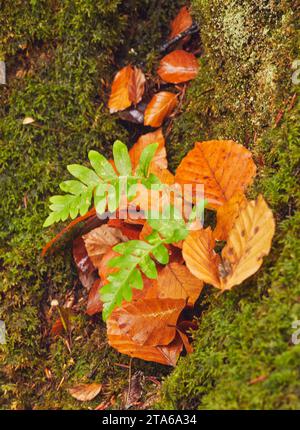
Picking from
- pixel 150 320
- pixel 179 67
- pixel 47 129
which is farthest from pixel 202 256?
pixel 179 67

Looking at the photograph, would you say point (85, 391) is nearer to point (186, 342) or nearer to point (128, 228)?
point (186, 342)

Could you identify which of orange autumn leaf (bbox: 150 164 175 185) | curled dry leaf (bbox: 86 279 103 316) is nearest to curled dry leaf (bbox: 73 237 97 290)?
curled dry leaf (bbox: 86 279 103 316)

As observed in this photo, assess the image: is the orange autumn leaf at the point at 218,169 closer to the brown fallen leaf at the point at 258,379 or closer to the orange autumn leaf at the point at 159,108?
the orange autumn leaf at the point at 159,108

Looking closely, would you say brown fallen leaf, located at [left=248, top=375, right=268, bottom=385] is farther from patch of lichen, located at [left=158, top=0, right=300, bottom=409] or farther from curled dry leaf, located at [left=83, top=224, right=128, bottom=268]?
curled dry leaf, located at [left=83, top=224, right=128, bottom=268]

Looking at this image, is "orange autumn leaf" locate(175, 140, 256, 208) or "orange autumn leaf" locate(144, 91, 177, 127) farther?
"orange autumn leaf" locate(144, 91, 177, 127)

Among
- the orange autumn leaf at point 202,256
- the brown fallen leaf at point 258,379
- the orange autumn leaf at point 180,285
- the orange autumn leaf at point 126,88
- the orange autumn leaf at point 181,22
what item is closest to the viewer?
the brown fallen leaf at point 258,379

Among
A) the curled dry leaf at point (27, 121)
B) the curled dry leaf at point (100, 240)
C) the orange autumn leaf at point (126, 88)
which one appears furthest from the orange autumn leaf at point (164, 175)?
the curled dry leaf at point (27, 121)
